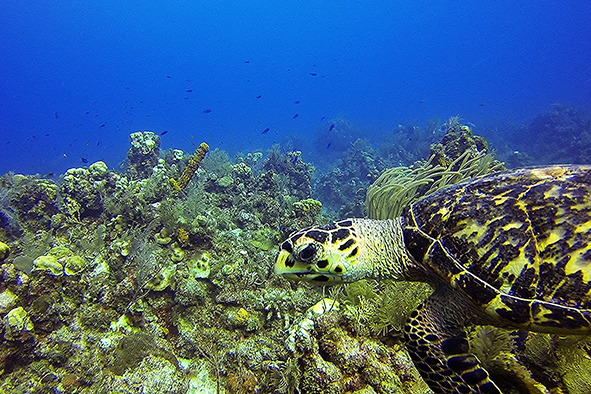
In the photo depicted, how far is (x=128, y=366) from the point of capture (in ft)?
8.60

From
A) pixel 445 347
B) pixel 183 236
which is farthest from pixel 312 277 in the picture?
pixel 183 236

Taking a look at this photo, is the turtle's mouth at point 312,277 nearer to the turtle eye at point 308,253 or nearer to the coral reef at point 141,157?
the turtle eye at point 308,253

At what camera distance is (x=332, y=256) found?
6.23 ft

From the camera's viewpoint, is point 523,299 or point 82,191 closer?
point 523,299

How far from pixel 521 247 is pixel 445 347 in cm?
75

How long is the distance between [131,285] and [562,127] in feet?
82.1

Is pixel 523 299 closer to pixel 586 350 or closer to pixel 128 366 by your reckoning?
pixel 586 350

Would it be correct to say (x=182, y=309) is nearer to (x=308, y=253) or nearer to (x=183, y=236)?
(x=183, y=236)

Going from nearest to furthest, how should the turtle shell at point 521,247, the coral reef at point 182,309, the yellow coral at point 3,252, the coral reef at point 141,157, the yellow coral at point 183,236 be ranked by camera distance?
the turtle shell at point 521,247, the coral reef at point 182,309, the yellow coral at point 3,252, the yellow coral at point 183,236, the coral reef at point 141,157

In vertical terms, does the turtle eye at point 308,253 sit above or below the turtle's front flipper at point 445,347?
above

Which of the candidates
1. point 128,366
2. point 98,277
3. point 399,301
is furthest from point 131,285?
point 399,301

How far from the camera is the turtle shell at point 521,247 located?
1.41m

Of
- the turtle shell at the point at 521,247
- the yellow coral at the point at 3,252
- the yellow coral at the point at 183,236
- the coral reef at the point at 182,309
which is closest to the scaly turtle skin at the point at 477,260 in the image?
the turtle shell at the point at 521,247

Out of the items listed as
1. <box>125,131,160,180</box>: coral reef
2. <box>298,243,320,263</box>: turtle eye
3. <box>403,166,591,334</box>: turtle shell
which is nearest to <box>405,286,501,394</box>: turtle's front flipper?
<box>403,166,591,334</box>: turtle shell
